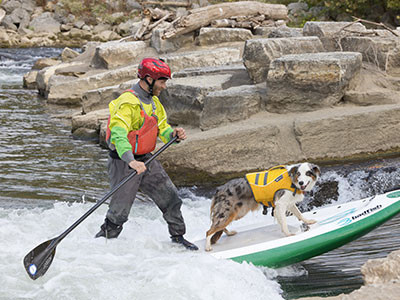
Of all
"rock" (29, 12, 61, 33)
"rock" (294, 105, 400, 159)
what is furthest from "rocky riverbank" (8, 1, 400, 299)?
"rock" (29, 12, 61, 33)

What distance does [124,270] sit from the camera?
5.07 metres

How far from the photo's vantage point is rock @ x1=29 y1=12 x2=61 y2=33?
33594 mm

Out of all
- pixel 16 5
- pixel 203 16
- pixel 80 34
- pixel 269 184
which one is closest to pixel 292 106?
pixel 269 184

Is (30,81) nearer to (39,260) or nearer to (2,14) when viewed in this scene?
(39,260)

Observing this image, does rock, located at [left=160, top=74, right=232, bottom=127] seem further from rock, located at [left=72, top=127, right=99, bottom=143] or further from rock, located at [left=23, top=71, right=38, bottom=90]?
rock, located at [left=23, top=71, right=38, bottom=90]

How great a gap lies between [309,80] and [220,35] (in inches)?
250

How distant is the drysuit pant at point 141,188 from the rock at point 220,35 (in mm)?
9755

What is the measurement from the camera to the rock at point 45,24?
33594 mm

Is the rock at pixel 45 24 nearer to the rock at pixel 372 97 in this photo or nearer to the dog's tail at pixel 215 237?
the rock at pixel 372 97

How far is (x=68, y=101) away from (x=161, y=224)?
9.96 metres

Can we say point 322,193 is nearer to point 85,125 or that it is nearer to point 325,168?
point 325,168

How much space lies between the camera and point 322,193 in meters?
7.54

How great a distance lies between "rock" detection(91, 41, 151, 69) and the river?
6319mm

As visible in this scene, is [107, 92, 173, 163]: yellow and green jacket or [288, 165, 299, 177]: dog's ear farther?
[288, 165, 299, 177]: dog's ear
